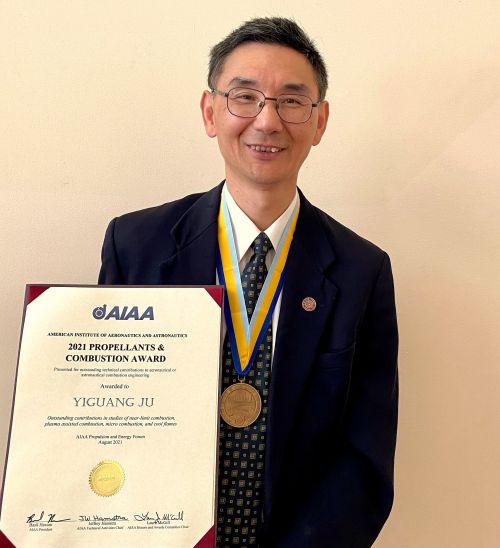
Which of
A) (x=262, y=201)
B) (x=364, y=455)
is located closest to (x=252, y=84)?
(x=262, y=201)

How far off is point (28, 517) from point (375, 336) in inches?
31.6

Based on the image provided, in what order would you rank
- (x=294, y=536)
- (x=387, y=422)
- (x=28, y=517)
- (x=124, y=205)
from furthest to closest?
(x=124, y=205) < (x=387, y=422) < (x=294, y=536) < (x=28, y=517)

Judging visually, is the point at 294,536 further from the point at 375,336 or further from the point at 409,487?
the point at 409,487

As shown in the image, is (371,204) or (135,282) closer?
(135,282)

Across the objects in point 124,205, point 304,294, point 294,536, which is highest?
point 124,205

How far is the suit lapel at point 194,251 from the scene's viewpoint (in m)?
1.27

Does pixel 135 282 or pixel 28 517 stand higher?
pixel 135 282

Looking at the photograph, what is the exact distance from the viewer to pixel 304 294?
128 cm

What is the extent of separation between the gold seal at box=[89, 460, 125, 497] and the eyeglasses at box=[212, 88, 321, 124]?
73 cm

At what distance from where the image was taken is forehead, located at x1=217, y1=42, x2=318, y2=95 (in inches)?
48.8

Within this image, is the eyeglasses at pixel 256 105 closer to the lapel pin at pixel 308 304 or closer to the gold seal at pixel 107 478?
the lapel pin at pixel 308 304

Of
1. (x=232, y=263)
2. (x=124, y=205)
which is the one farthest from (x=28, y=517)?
(x=124, y=205)

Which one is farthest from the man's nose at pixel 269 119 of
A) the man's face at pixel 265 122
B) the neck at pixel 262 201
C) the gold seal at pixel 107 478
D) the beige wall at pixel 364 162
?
the gold seal at pixel 107 478
